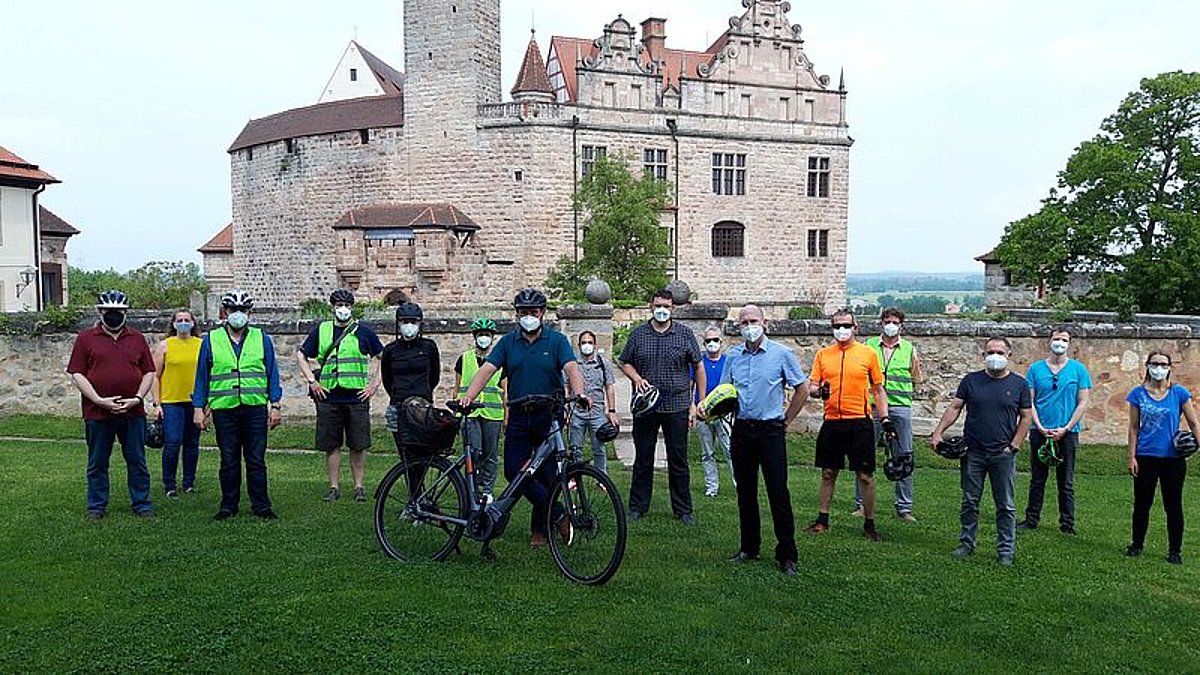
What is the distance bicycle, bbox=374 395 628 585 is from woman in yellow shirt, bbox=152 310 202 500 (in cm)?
330

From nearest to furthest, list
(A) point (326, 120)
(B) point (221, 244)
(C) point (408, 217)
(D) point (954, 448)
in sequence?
→ (D) point (954, 448) → (C) point (408, 217) → (A) point (326, 120) → (B) point (221, 244)

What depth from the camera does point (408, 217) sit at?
39750 mm

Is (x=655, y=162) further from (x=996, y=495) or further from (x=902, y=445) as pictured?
(x=996, y=495)

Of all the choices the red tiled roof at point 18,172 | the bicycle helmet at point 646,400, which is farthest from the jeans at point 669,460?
the red tiled roof at point 18,172

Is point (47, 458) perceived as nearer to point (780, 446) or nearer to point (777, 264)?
point (780, 446)

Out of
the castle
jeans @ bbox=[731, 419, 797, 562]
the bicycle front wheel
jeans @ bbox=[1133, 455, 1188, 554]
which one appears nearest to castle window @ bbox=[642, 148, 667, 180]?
the castle

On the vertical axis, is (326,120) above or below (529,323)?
above

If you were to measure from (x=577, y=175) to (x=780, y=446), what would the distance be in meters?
34.5

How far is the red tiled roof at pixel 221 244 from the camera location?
55188 mm

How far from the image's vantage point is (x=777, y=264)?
1761 inches

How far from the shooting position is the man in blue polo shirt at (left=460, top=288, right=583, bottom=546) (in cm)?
703

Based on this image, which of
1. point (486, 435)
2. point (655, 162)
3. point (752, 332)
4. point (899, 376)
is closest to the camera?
point (752, 332)

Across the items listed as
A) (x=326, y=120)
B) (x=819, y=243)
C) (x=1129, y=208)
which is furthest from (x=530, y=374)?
(x=819, y=243)

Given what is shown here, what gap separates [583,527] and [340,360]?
3.53m
